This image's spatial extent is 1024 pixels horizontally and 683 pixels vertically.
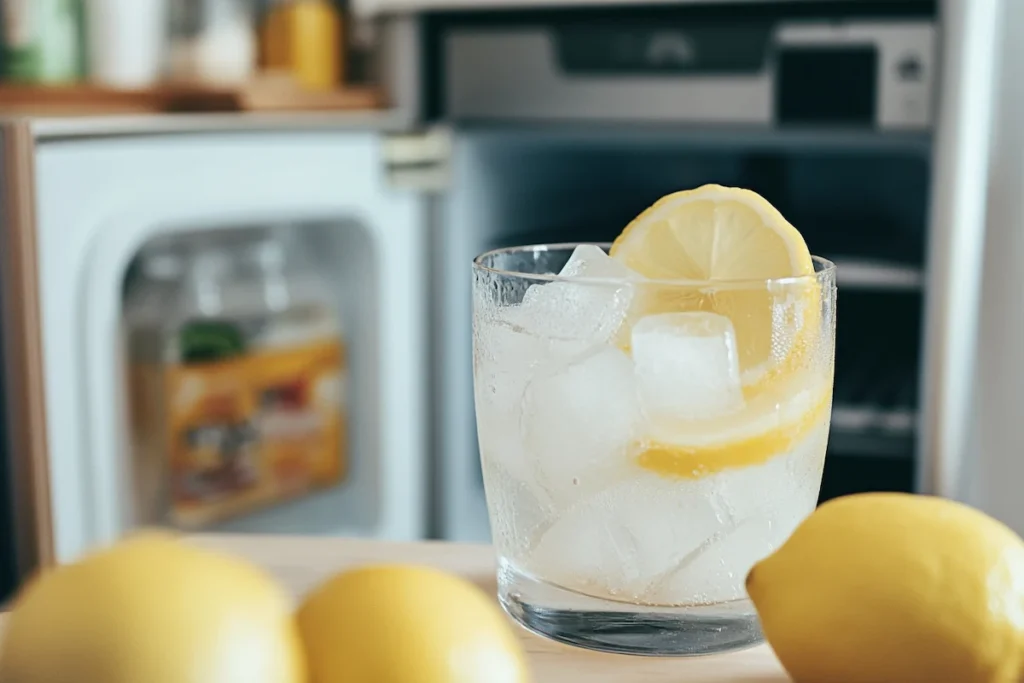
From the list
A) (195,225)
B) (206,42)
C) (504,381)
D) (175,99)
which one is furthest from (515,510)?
(206,42)

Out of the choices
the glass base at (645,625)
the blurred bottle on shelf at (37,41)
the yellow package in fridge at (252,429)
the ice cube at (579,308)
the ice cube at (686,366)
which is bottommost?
the yellow package in fridge at (252,429)

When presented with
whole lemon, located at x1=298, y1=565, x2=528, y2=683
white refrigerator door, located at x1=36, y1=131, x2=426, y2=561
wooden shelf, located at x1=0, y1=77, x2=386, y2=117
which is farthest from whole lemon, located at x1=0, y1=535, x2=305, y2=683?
wooden shelf, located at x1=0, y1=77, x2=386, y2=117

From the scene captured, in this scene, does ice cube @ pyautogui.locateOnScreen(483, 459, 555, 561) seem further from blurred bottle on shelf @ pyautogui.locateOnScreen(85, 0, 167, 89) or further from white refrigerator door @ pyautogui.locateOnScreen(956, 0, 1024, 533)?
blurred bottle on shelf @ pyautogui.locateOnScreen(85, 0, 167, 89)

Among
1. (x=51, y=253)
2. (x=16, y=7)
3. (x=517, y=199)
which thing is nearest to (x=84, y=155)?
(x=51, y=253)

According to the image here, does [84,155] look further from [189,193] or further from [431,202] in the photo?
[431,202]

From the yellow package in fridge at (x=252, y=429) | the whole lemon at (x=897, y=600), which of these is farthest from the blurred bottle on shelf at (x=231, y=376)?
the whole lemon at (x=897, y=600)

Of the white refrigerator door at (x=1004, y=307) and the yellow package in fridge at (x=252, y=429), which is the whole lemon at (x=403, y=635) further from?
the yellow package in fridge at (x=252, y=429)

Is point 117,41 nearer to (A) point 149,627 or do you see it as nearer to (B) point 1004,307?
(B) point 1004,307
